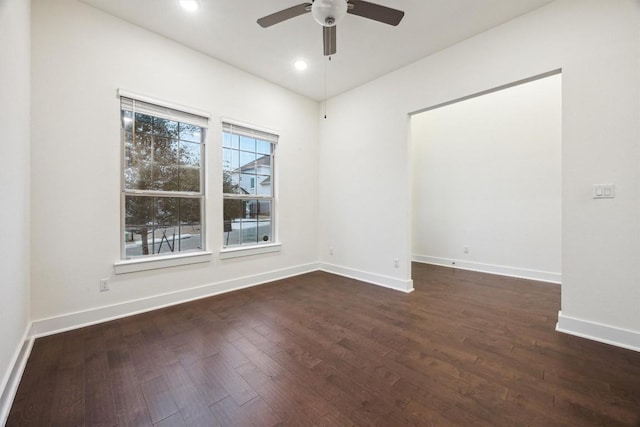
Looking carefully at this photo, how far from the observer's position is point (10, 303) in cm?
168

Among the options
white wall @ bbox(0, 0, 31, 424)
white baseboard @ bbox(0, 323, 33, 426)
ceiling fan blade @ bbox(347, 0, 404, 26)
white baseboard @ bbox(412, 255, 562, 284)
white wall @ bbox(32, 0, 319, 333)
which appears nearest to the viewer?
white baseboard @ bbox(0, 323, 33, 426)

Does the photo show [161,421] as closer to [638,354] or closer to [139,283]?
[139,283]

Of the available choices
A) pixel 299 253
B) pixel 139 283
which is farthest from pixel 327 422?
pixel 299 253

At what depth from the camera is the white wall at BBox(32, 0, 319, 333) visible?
7.55 feet

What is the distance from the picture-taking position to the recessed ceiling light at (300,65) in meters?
3.46

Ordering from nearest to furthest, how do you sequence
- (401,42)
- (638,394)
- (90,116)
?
(638,394)
(90,116)
(401,42)

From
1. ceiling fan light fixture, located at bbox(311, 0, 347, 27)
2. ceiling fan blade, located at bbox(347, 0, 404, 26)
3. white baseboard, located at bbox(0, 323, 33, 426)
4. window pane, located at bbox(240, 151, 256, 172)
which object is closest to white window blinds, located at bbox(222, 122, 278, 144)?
window pane, located at bbox(240, 151, 256, 172)

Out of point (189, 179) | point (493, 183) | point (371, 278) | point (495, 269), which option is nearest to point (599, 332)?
point (495, 269)

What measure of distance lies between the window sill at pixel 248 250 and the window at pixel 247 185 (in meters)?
0.11

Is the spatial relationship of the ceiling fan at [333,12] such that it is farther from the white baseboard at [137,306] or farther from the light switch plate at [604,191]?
the white baseboard at [137,306]

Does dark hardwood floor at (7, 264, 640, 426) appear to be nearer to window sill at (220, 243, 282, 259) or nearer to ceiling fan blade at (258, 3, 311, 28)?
window sill at (220, 243, 282, 259)

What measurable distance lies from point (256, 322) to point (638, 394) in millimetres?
2823

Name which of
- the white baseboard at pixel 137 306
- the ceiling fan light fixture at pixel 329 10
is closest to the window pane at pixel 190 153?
the white baseboard at pixel 137 306

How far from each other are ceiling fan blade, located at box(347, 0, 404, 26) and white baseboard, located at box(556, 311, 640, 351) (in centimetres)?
308
